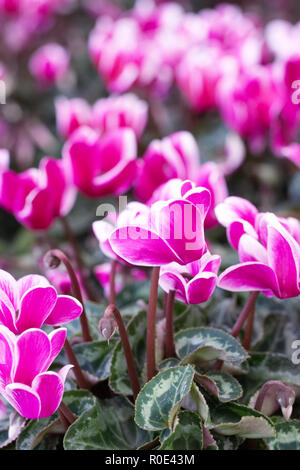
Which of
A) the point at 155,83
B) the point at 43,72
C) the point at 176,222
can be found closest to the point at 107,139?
the point at 176,222

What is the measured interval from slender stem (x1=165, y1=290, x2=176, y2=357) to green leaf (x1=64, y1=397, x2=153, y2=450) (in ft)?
0.24

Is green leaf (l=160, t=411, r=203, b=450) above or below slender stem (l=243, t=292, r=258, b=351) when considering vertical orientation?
below

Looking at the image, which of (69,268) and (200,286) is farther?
(69,268)

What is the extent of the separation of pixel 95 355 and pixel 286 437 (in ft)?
0.77

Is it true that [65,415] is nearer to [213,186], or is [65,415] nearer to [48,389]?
[48,389]

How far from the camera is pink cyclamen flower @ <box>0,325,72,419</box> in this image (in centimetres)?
60

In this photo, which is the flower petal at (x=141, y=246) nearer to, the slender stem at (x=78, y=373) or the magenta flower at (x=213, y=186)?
the slender stem at (x=78, y=373)

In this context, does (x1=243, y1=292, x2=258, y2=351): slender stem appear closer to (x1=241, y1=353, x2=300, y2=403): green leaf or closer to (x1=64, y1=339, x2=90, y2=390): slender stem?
(x1=241, y1=353, x2=300, y2=403): green leaf

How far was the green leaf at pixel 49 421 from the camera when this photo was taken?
73cm

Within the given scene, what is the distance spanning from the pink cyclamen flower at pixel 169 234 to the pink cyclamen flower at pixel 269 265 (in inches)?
2.2

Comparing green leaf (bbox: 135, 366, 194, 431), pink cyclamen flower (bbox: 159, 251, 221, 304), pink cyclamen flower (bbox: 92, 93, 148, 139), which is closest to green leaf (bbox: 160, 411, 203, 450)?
green leaf (bbox: 135, 366, 194, 431)

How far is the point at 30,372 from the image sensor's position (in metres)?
0.61

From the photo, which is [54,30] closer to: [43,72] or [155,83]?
[43,72]

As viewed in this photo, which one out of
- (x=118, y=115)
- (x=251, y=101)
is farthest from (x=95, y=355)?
(x=251, y=101)
